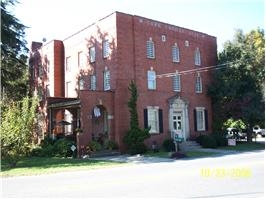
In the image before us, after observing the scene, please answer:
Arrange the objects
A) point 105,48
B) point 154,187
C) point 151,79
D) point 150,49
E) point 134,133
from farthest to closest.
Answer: point 150,49, point 151,79, point 105,48, point 134,133, point 154,187

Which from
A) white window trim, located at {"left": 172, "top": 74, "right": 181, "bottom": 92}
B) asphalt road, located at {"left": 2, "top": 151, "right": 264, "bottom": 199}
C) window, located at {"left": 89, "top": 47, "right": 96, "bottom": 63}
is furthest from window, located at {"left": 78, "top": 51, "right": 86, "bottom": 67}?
asphalt road, located at {"left": 2, "top": 151, "right": 264, "bottom": 199}

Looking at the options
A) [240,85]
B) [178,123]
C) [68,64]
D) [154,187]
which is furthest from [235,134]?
[154,187]

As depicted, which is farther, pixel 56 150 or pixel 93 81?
pixel 93 81

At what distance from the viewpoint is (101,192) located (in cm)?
1098

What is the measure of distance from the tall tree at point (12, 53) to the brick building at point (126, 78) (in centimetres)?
325

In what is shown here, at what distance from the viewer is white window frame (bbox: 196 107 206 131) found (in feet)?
114

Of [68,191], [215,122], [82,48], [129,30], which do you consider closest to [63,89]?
[82,48]

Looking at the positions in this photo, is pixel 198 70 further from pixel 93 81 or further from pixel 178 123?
pixel 93 81

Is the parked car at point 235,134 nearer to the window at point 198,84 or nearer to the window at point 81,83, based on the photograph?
the window at point 198,84

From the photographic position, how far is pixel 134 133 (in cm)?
2789

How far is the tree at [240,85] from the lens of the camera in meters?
34.0

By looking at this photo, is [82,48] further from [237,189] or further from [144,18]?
[237,189]

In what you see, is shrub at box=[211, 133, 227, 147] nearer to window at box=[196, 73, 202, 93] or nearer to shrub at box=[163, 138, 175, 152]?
window at box=[196, 73, 202, 93]

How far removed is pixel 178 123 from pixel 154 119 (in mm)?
2800
